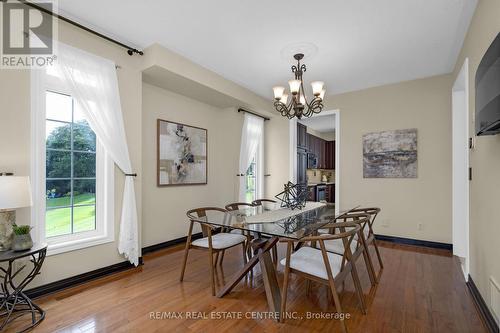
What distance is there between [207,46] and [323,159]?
19.7 ft

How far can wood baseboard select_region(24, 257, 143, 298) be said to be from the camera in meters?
2.24

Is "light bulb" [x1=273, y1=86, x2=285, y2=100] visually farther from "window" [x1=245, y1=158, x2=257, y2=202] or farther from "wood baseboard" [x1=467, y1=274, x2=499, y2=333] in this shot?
"wood baseboard" [x1=467, y1=274, x2=499, y2=333]

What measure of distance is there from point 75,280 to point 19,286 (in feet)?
1.86

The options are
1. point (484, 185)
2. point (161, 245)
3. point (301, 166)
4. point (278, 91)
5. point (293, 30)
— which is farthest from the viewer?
point (301, 166)

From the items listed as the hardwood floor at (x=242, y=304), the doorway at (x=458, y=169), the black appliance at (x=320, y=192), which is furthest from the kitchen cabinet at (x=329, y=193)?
the hardwood floor at (x=242, y=304)

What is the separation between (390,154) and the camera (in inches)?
163

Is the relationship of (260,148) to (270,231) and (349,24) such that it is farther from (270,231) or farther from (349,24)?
(270,231)

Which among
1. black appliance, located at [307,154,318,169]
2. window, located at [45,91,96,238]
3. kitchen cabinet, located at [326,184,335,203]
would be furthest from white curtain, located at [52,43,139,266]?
kitchen cabinet, located at [326,184,335,203]

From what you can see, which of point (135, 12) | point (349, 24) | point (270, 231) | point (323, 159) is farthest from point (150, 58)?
point (323, 159)

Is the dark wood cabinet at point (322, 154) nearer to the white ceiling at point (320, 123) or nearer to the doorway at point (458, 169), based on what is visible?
the white ceiling at point (320, 123)

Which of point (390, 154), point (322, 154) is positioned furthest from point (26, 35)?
point (322, 154)

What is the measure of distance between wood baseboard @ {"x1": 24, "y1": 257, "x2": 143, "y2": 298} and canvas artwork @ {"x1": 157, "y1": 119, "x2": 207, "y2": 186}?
1249 millimetres

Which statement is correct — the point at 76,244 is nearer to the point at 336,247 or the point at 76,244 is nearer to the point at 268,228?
the point at 268,228

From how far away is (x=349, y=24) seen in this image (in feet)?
8.30
